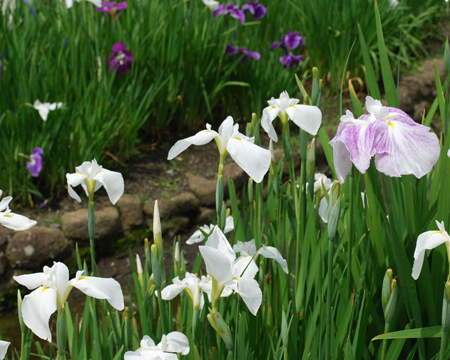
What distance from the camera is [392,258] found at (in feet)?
3.84

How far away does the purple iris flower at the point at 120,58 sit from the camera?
3181 millimetres

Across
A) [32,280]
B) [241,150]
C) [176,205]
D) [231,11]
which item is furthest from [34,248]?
[231,11]

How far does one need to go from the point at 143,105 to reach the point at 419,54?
3777mm

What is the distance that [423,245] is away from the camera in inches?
32.0

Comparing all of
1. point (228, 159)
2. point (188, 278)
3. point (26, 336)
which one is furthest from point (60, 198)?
point (188, 278)

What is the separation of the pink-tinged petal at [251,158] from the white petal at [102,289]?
349 mm

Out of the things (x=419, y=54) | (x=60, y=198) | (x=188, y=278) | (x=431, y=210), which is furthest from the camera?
(x=419, y=54)

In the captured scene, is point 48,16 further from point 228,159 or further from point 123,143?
point 228,159

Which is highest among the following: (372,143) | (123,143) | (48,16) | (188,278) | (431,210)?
(48,16)

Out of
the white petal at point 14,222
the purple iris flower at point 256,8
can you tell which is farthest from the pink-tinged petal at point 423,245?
the purple iris flower at point 256,8

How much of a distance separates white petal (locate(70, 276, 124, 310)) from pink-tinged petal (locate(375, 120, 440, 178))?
0.53 metres

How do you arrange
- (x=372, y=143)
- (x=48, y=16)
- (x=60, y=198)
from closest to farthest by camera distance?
(x=372, y=143), (x=60, y=198), (x=48, y=16)

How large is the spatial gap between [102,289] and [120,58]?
2.57 m

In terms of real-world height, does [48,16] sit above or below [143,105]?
above
